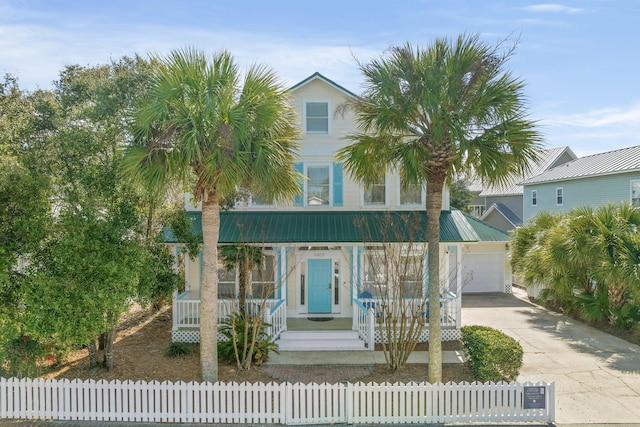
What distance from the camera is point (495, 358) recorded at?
901 cm

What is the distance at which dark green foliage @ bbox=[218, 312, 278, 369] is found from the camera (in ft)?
33.3

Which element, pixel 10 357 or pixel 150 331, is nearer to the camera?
pixel 10 357

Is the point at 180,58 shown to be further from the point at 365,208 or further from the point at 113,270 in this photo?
the point at 365,208

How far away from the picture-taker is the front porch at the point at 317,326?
12062 mm

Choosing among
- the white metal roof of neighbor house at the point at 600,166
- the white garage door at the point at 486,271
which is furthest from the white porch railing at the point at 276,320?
the white metal roof of neighbor house at the point at 600,166

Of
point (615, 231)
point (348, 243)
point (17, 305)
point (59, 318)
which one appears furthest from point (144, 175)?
point (615, 231)

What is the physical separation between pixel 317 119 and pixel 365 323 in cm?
752

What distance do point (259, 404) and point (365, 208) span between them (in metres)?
8.44

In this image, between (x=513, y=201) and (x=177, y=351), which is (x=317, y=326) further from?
(x=513, y=201)

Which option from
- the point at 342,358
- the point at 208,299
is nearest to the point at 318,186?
the point at 342,358

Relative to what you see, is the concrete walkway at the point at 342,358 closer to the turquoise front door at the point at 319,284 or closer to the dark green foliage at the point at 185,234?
the turquoise front door at the point at 319,284

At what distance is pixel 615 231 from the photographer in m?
13.5

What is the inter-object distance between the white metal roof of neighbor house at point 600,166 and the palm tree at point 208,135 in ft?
68.6

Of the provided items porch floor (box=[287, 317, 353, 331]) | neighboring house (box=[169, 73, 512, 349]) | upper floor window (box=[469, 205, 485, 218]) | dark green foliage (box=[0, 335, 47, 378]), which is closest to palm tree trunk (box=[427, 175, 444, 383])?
neighboring house (box=[169, 73, 512, 349])
